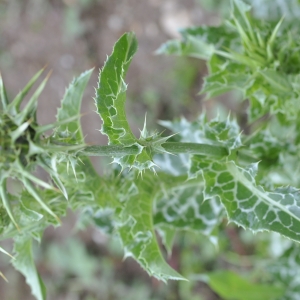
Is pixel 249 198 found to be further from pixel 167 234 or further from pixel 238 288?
pixel 238 288

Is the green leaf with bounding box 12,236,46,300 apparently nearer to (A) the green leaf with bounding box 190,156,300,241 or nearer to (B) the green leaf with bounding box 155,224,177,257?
(B) the green leaf with bounding box 155,224,177,257

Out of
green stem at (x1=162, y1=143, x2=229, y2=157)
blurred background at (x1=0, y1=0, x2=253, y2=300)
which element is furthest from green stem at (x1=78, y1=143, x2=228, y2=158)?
blurred background at (x1=0, y1=0, x2=253, y2=300)

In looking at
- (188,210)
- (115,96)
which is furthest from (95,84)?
(115,96)

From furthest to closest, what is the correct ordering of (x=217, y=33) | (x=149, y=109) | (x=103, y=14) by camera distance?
(x=103, y=14) → (x=149, y=109) → (x=217, y=33)

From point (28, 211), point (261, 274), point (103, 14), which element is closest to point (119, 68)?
point (28, 211)

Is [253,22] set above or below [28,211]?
above

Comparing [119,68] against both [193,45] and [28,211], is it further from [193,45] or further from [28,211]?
[193,45]
